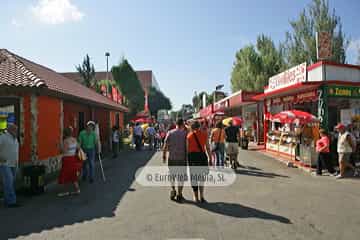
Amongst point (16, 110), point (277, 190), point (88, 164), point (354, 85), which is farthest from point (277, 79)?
point (16, 110)

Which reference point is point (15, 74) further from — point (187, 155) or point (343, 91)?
point (343, 91)

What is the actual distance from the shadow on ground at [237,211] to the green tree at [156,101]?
60.6 meters

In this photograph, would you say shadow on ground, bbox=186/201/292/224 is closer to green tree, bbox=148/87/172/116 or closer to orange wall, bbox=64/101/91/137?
orange wall, bbox=64/101/91/137

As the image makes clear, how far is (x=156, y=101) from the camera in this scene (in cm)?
6781

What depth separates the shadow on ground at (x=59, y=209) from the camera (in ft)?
16.6

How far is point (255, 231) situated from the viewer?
459cm

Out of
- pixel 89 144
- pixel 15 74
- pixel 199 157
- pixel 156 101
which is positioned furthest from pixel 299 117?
pixel 156 101

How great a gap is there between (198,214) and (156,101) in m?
62.9

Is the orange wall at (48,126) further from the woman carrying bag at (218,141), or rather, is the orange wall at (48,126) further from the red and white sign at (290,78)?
the red and white sign at (290,78)

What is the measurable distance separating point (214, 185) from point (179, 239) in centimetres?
378

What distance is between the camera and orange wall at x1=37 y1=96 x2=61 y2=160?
9.38m

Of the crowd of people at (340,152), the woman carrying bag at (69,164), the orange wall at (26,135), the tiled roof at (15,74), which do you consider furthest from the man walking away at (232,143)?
the orange wall at (26,135)

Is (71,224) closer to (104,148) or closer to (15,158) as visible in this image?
(15,158)

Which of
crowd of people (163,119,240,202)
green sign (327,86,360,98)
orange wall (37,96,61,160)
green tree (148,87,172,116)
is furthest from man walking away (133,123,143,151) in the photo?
green tree (148,87,172,116)
